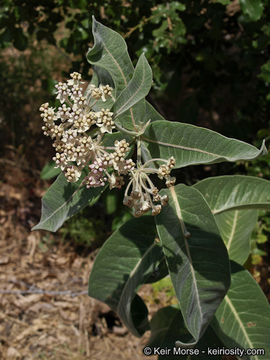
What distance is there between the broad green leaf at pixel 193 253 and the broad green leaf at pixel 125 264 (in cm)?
26

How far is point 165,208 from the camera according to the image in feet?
4.27


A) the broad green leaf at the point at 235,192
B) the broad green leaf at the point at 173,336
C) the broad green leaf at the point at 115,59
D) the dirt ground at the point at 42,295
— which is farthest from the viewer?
the dirt ground at the point at 42,295

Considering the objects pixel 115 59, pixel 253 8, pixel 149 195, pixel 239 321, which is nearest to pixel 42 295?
pixel 239 321

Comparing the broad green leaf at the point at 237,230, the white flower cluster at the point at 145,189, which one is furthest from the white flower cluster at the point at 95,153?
the broad green leaf at the point at 237,230

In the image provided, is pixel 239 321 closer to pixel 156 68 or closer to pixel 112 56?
pixel 112 56

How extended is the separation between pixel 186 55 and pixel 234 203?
1386mm

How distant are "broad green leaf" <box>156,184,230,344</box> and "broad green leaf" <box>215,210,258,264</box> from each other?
2.18 feet

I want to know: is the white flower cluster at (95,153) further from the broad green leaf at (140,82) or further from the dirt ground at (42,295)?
the dirt ground at (42,295)

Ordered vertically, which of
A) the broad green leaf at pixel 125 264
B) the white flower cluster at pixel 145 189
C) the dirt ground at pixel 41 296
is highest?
the white flower cluster at pixel 145 189

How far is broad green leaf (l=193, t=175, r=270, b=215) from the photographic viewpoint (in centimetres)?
145

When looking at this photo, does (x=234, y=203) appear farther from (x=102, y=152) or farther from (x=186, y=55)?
(x=186, y=55)

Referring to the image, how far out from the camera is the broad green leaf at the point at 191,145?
3.62 ft

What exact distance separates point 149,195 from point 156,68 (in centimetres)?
116

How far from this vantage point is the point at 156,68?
2154 millimetres
